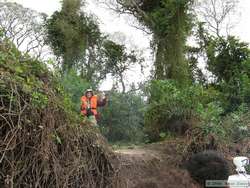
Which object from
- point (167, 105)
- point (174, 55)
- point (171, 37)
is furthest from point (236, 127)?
point (171, 37)

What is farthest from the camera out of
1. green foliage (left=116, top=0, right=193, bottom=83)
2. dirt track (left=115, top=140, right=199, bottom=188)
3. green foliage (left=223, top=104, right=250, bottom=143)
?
green foliage (left=116, top=0, right=193, bottom=83)

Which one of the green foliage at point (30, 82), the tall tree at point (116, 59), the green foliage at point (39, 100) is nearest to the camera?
the green foliage at point (30, 82)

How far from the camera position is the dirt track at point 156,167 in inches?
329

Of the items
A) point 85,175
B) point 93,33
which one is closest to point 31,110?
point 85,175

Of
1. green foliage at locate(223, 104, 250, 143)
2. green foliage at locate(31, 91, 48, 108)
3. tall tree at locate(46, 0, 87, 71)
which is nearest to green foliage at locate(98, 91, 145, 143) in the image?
green foliage at locate(223, 104, 250, 143)

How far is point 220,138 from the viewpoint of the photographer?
10.1 m

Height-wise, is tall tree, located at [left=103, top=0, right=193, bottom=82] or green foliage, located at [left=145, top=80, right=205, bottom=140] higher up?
tall tree, located at [left=103, top=0, right=193, bottom=82]

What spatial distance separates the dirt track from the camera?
8.35 meters

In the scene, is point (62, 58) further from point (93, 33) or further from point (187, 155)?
point (187, 155)

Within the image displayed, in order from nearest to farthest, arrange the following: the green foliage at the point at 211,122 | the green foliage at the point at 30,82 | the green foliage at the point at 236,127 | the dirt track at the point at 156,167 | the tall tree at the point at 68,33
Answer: the green foliage at the point at 30,82 < the dirt track at the point at 156,167 < the green foliage at the point at 211,122 < the green foliage at the point at 236,127 < the tall tree at the point at 68,33

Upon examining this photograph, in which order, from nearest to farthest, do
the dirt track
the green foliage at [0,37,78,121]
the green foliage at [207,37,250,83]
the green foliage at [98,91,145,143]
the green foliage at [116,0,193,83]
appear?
1. the green foliage at [0,37,78,121]
2. the dirt track
3. the green foliage at [207,37,250,83]
4. the green foliage at [98,91,145,143]
5. the green foliage at [116,0,193,83]

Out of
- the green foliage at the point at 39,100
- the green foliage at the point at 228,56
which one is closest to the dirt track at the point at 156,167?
the green foliage at the point at 39,100

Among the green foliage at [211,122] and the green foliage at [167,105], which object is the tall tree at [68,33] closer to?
the green foliage at [167,105]

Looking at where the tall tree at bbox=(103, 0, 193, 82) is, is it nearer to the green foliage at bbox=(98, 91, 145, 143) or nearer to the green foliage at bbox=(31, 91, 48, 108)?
the green foliage at bbox=(98, 91, 145, 143)
